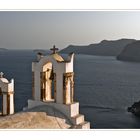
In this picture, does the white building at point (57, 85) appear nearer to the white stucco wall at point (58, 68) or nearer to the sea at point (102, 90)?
the white stucco wall at point (58, 68)

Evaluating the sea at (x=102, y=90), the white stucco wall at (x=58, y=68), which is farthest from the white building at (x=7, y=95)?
the sea at (x=102, y=90)

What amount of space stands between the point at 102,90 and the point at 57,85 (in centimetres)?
4089

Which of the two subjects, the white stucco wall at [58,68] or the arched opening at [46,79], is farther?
the arched opening at [46,79]

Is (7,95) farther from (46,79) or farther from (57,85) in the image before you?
(57,85)

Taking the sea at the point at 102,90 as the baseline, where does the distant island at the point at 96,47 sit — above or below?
above

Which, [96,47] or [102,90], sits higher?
[96,47]

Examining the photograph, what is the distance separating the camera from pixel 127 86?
52.5m

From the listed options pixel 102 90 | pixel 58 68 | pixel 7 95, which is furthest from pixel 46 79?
pixel 102 90

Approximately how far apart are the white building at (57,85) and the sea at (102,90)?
18.7 m

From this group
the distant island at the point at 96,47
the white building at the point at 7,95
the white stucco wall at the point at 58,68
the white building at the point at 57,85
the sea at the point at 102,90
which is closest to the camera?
the white building at the point at 57,85

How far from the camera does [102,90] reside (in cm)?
4981

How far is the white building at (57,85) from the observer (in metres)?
9.02
